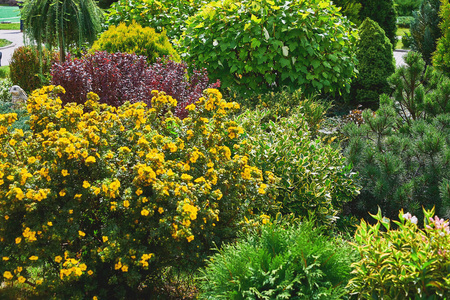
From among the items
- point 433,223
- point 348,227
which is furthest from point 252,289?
point 348,227

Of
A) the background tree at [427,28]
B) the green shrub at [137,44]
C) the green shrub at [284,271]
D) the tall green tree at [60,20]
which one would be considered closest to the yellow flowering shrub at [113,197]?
the green shrub at [284,271]

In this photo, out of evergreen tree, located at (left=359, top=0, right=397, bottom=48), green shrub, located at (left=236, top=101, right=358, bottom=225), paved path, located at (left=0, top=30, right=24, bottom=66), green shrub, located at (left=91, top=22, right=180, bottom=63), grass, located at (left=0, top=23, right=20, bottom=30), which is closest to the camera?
green shrub, located at (left=236, top=101, right=358, bottom=225)

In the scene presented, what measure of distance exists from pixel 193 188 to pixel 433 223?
142 centimetres

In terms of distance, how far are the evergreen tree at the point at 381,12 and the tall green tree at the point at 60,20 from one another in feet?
26.0

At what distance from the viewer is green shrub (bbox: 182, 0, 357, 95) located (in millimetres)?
5582

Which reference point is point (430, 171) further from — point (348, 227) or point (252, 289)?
point (252, 289)

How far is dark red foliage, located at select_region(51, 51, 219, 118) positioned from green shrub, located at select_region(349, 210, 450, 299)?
2.93 meters

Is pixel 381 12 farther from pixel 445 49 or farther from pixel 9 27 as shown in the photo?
pixel 9 27

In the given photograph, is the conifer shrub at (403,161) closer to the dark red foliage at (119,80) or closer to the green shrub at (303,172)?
the green shrub at (303,172)

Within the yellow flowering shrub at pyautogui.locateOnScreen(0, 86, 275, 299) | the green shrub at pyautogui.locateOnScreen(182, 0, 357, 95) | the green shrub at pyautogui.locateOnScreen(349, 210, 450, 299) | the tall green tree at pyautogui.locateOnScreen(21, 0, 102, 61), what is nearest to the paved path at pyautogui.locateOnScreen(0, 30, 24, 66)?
the tall green tree at pyautogui.locateOnScreen(21, 0, 102, 61)

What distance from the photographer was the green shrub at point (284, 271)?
2367 millimetres

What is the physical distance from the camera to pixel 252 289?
2.35 m

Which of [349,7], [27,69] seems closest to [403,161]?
[27,69]

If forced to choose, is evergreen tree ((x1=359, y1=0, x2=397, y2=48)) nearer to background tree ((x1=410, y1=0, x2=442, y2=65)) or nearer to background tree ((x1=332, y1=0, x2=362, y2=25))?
background tree ((x1=332, y1=0, x2=362, y2=25))
